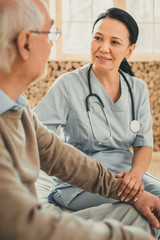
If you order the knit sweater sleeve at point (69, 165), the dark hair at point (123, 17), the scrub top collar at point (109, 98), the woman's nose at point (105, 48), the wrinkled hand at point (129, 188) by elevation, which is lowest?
the wrinkled hand at point (129, 188)

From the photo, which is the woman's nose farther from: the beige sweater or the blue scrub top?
the beige sweater

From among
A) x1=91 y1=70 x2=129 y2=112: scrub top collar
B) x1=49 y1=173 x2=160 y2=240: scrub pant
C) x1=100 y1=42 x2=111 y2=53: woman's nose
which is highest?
x1=100 y1=42 x2=111 y2=53: woman's nose

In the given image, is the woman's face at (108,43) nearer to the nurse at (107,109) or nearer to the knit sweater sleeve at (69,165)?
the nurse at (107,109)

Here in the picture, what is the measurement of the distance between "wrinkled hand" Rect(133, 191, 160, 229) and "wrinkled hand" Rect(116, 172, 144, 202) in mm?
24

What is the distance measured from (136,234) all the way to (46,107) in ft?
3.34

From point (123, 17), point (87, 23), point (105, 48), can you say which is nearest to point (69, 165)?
point (105, 48)

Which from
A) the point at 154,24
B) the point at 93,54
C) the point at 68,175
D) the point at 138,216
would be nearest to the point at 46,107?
the point at 93,54

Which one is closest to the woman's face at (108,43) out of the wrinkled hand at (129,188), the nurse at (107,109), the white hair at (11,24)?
the nurse at (107,109)

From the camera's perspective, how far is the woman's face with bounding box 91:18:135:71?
5.73 ft

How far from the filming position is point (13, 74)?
0.91 meters

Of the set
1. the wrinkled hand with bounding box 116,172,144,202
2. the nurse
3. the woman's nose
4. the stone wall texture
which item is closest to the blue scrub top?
the nurse

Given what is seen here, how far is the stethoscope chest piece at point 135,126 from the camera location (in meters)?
1.74

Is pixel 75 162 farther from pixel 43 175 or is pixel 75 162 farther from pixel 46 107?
pixel 43 175

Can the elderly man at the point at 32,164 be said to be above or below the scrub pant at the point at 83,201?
above
